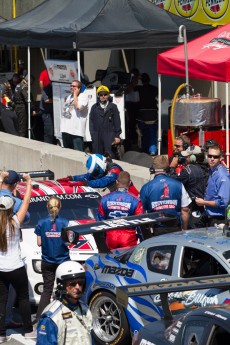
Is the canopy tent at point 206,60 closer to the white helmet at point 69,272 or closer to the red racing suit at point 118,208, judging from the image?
the red racing suit at point 118,208

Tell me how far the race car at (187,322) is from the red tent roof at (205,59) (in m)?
7.92

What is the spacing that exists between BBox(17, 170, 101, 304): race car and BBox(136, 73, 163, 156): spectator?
6841mm

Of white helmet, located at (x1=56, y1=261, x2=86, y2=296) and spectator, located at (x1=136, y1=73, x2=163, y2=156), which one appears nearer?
white helmet, located at (x1=56, y1=261, x2=86, y2=296)

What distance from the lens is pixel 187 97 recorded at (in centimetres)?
1528

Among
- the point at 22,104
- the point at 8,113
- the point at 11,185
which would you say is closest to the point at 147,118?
the point at 8,113

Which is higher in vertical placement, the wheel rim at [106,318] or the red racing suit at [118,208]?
the red racing suit at [118,208]

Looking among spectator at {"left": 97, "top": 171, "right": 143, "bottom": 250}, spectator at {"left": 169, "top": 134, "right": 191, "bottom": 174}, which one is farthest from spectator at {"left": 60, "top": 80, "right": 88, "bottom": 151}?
spectator at {"left": 97, "top": 171, "right": 143, "bottom": 250}

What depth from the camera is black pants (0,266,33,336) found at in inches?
395

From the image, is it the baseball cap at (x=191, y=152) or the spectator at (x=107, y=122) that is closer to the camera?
the baseball cap at (x=191, y=152)

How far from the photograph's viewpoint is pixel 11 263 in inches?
390

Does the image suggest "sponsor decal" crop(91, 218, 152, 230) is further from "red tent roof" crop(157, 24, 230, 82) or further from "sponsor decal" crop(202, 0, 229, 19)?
"sponsor decal" crop(202, 0, 229, 19)

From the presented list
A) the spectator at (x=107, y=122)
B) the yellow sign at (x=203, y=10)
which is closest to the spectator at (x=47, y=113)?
the spectator at (x=107, y=122)

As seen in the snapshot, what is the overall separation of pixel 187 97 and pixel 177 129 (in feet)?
2.05

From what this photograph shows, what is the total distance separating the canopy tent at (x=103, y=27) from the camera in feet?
59.6
